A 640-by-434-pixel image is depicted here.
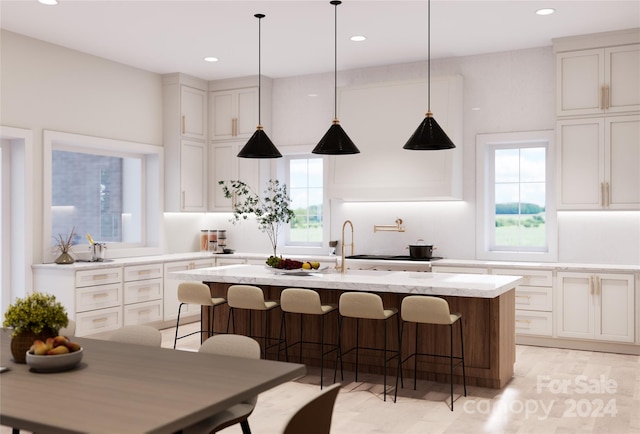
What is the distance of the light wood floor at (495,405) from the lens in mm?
3924

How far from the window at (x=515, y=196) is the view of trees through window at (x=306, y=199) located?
84.8 inches

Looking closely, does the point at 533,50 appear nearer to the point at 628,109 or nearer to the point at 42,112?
the point at 628,109

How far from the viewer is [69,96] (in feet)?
21.8

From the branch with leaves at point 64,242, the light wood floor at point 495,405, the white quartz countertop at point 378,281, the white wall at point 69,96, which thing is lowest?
the light wood floor at point 495,405

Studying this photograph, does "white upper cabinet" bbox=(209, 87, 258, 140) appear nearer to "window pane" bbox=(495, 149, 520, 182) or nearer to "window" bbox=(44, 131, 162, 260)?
"window" bbox=(44, 131, 162, 260)

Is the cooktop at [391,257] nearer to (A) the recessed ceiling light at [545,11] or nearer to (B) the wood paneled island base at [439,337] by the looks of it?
(B) the wood paneled island base at [439,337]

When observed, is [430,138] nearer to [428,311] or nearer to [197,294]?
[428,311]

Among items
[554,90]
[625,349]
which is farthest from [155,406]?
[554,90]

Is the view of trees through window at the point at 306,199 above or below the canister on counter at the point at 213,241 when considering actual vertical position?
above

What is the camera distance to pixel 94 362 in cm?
257

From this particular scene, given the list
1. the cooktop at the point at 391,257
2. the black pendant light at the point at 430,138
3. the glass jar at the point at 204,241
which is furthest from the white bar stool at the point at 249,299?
the glass jar at the point at 204,241

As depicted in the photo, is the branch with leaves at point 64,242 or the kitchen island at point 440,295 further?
the branch with leaves at point 64,242

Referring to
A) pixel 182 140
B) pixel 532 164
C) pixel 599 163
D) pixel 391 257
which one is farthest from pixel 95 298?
pixel 599 163

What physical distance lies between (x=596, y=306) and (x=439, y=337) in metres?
2.08
